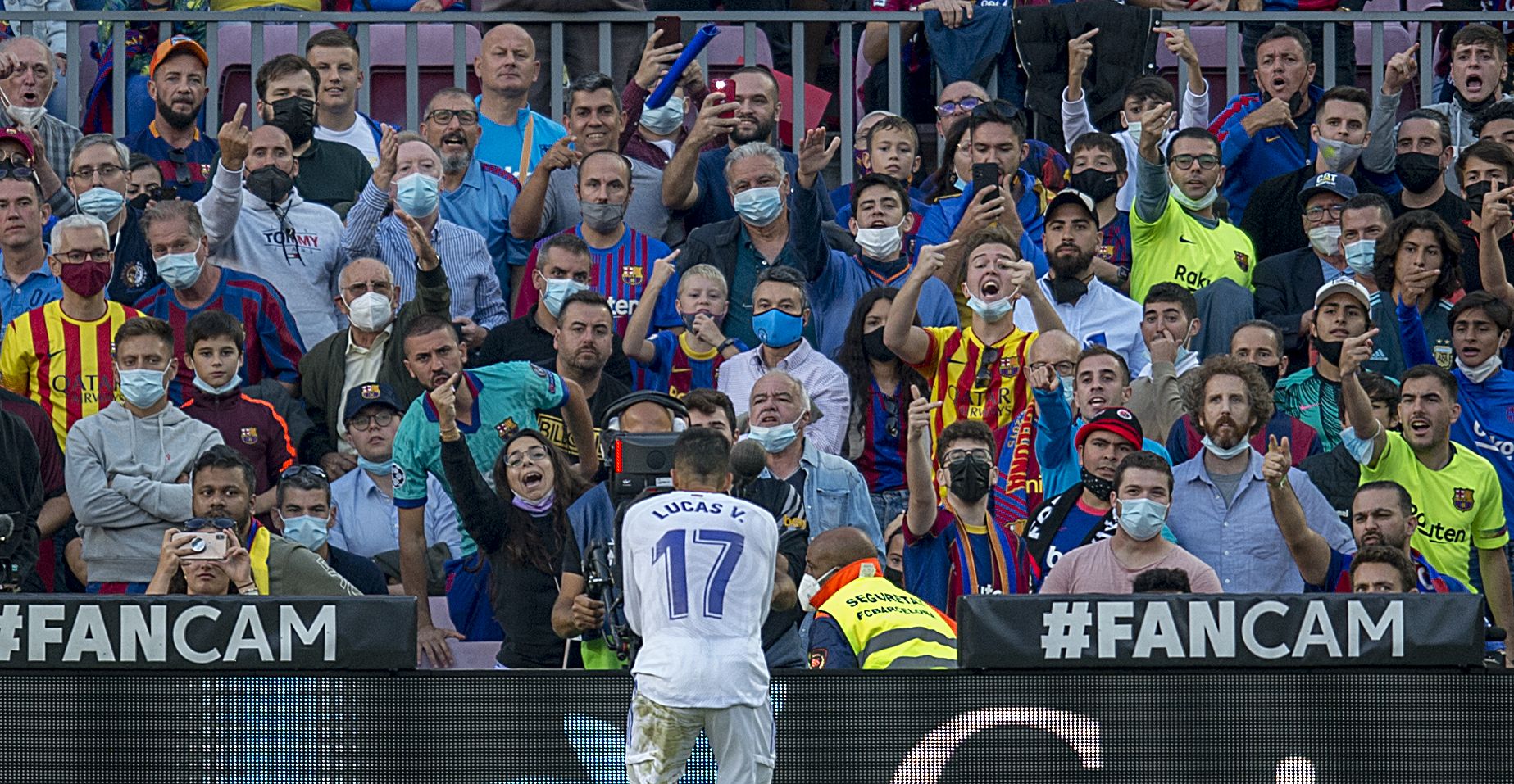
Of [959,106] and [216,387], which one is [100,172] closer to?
[216,387]

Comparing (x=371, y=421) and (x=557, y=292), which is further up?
Answer: (x=557, y=292)

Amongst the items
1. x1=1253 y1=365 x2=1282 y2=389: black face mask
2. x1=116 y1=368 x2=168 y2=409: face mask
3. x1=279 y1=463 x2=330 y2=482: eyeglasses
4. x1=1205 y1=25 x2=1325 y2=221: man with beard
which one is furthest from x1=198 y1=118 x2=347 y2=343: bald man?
x1=1205 y1=25 x2=1325 y2=221: man with beard

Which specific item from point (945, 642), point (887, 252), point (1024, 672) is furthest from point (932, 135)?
point (1024, 672)

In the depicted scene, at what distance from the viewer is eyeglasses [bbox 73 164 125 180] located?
12.4 metres

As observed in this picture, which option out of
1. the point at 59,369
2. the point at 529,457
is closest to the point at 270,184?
the point at 59,369

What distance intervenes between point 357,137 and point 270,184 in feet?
3.88

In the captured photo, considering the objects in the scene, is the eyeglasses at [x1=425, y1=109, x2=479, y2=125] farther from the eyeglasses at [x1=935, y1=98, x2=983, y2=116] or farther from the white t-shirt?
the eyeglasses at [x1=935, y1=98, x2=983, y2=116]

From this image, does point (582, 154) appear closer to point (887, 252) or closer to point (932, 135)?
point (887, 252)

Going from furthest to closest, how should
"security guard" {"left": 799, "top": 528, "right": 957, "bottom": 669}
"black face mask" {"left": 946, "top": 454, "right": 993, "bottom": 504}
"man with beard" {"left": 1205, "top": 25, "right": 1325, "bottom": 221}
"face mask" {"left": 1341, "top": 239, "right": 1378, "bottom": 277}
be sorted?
"man with beard" {"left": 1205, "top": 25, "right": 1325, "bottom": 221}, "face mask" {"left": 1341, "top": 239, "right": 1378, "bottom": 277}, "black face mask" {"left": 946, "top": 454, "right": 993, "bottom": 504}, "security guard" {"left": 799, "top": 528, "right": 957, "bottom": 669}

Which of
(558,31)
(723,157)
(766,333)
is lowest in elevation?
(766,333)

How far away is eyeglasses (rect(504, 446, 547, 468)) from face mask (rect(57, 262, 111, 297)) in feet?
8.15

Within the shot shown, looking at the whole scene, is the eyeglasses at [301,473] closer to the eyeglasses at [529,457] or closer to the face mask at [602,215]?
the eyeglasses at [529,457]

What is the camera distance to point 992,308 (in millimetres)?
11523

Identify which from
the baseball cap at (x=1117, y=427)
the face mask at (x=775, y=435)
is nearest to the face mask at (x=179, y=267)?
the face mask at (x=775, y=435)
